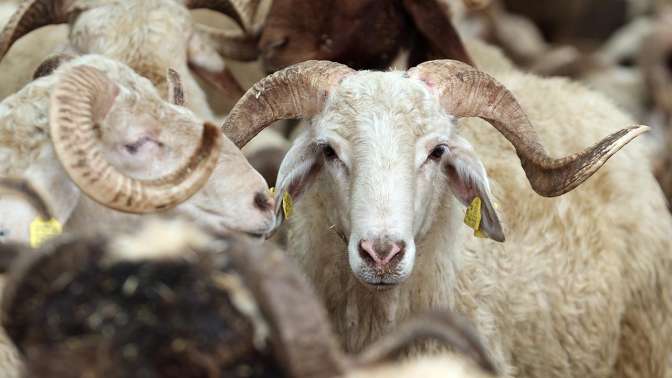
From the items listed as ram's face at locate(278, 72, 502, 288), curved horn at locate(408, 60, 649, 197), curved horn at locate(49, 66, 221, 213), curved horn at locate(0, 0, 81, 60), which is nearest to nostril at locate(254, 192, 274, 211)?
ram's face at locate(278, 72, 502, 288)

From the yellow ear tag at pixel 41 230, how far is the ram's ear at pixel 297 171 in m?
1.08

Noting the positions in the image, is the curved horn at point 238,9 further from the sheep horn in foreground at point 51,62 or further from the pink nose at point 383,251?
the pink nose at point 383,251

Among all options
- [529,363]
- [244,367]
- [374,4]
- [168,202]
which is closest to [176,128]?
[168,202]

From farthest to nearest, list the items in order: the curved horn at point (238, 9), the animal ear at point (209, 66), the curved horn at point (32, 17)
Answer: the curved horn at point (238, 9) → the animal ear at point (209, 66) → the curved horn at point (32, 17)

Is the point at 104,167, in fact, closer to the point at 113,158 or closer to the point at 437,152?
the point at 113,158

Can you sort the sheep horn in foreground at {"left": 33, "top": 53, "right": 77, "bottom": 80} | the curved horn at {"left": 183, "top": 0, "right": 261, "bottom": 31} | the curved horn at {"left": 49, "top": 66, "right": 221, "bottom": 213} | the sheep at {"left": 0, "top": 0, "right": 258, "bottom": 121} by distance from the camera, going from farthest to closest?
the curved horn at {"left": 183, "top": 0, "right": 261, "bottom": 31}, the sheep at {"left": 0, "top": 0, "right": 258, "bottom": 121}, the sheep horn in foreground at {"left": 33, "top": 53, "right": 77, "bottom": 80}, the curved horn at {"left": 49, "top": 66, "right": 221, "bottom": 213}

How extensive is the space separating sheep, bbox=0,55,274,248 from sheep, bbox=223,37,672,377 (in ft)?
1.50

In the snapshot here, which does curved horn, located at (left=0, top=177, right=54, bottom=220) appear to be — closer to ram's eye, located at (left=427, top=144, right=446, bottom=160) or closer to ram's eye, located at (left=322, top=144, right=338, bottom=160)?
ram's eye, located at (left=322, top=144, right=338, bottom=160)

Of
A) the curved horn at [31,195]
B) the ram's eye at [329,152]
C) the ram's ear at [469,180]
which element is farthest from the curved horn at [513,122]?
the curved horn at [31,195]

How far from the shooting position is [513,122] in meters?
4.49

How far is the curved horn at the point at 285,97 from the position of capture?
434 centimetres

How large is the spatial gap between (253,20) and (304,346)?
164 inches

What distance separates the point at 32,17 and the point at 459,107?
2.42 m

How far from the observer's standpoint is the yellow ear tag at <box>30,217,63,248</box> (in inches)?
133
